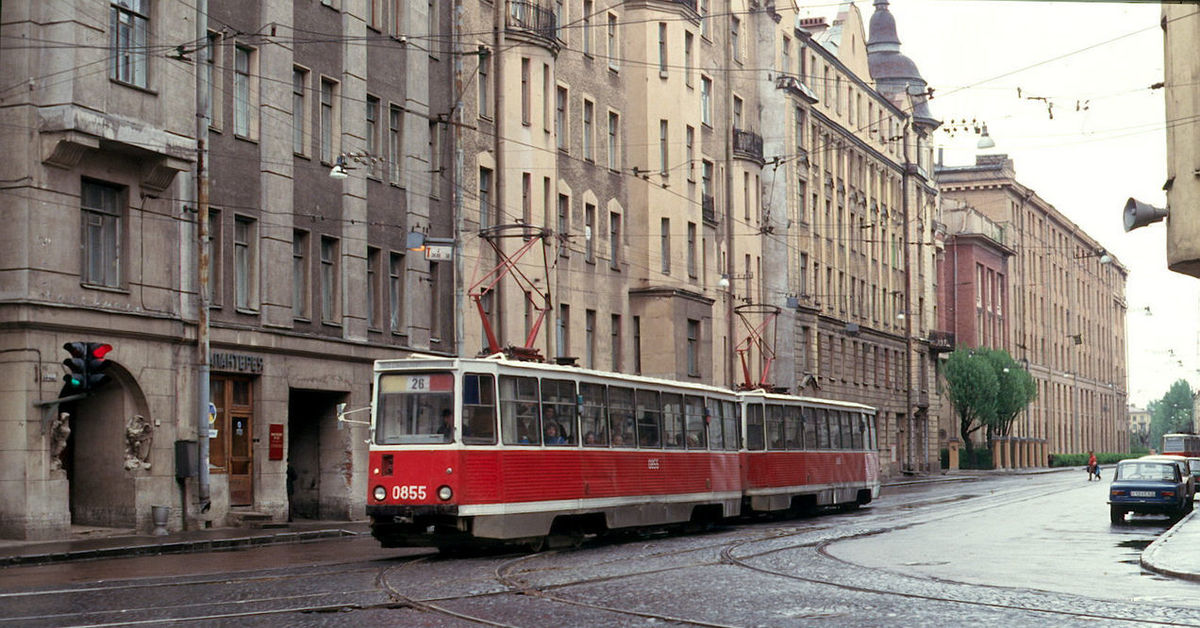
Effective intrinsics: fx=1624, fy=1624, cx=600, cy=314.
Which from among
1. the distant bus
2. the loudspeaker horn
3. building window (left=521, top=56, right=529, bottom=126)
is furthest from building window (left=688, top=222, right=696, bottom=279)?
the loudspeaker horn

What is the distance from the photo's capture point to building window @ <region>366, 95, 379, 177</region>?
3769cm

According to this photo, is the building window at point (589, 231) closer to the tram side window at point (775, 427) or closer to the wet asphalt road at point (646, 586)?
the tram side window at point (775, 427)

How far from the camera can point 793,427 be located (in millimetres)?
38812

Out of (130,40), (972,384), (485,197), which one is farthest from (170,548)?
(972,384)

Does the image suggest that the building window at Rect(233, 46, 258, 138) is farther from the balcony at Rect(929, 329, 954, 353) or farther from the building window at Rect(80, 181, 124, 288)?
the balcony at Rect(929, 329, 954, 353)

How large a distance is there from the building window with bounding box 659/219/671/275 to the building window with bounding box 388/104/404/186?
15302 millimetres

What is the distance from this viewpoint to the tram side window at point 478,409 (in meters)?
23.5

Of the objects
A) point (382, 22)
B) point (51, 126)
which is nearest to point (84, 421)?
point (51, 126)

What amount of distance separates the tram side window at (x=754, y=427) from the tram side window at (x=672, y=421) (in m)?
4.70

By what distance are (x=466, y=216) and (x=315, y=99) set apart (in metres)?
6.70

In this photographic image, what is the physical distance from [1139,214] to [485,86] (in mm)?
25698

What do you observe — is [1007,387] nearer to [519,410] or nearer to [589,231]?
[589,231]

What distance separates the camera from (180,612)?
15.6 meters

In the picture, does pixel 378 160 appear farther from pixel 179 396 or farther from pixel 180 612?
pixel 180 612
